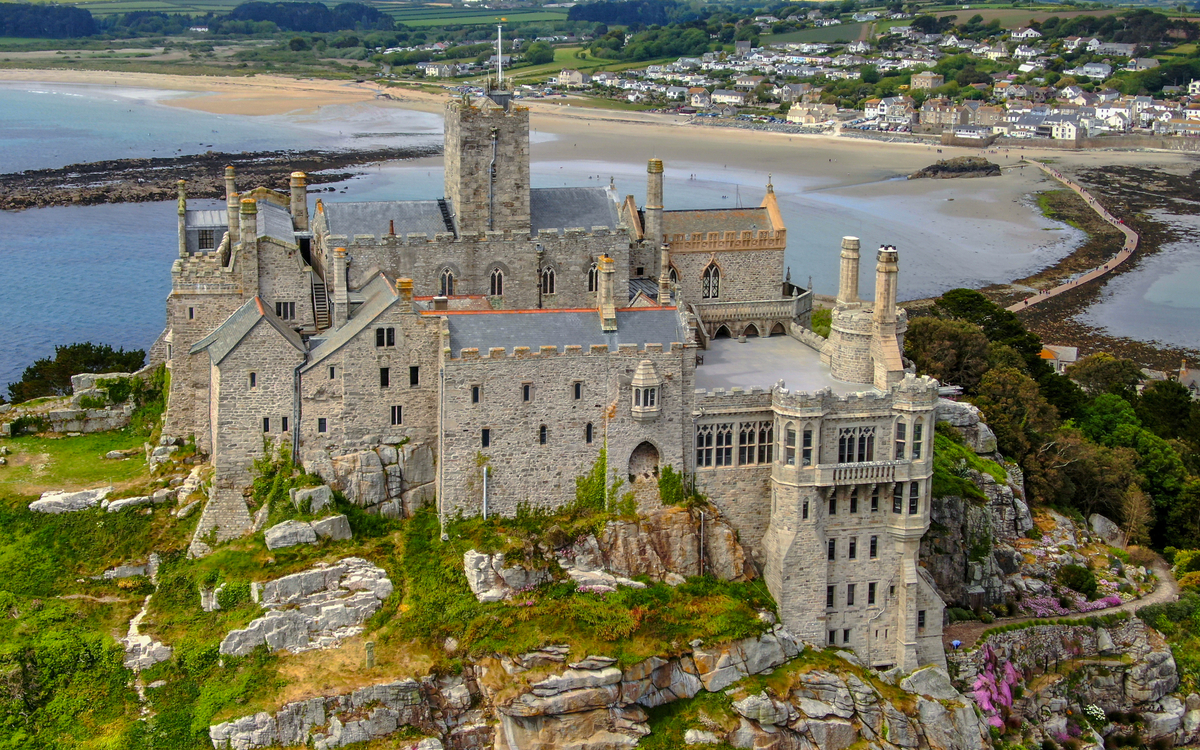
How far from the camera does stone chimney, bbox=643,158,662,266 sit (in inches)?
2267

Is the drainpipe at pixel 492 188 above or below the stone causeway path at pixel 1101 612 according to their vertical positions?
above

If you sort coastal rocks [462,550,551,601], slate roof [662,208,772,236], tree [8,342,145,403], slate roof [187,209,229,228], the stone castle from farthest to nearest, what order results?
tree [8,342,145,403] → slate roof [662,208,772,236] → slate roof [187,209,229,228] → the stone castle → coastal rocks [462,550,551,601]

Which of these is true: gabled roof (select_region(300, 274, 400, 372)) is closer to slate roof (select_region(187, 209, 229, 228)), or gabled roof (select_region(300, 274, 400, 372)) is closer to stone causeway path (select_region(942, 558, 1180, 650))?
slate roof (select_region(187, 209, 229, 228))

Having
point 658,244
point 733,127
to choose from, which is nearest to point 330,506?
point 658,244

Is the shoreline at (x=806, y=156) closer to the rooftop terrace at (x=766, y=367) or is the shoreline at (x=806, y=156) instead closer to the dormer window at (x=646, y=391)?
the rooftop terrace at (x=766, y=367)

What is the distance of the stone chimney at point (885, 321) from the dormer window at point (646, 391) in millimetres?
8630

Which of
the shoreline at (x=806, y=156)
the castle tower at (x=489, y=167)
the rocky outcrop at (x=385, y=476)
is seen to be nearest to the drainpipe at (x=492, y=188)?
the castle tower at (x=489, y=167)

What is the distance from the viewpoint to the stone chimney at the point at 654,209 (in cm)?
5759

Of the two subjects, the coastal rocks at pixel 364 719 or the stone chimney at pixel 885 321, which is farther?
the stone chimney at pixel 885 321

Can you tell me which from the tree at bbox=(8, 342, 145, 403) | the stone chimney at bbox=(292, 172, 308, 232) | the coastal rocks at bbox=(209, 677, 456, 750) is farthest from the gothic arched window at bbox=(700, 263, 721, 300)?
the tree at bbox=(8, 342, 145, 403)

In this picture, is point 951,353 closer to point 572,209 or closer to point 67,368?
point 572,209

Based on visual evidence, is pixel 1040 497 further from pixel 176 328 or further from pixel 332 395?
pixel 176 328

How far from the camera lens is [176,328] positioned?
4916 cm

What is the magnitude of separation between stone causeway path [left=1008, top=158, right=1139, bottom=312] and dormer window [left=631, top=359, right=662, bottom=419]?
61535mm
